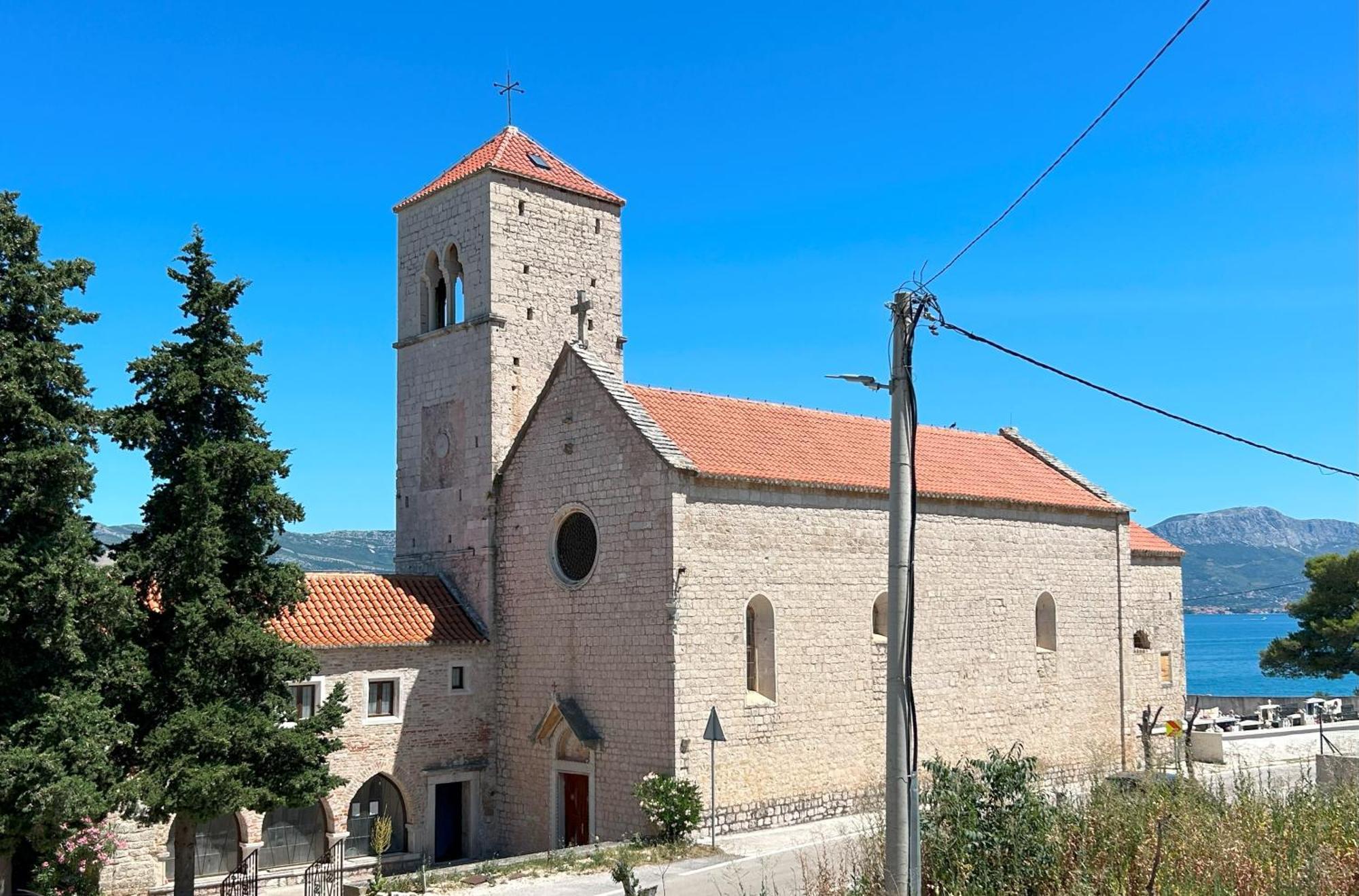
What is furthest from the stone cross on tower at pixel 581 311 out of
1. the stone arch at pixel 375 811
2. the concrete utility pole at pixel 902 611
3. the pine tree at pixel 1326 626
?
the pine tree at pixel 1326 626

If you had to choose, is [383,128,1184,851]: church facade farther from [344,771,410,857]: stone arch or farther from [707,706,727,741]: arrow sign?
[344,771,410,857]: stone arch

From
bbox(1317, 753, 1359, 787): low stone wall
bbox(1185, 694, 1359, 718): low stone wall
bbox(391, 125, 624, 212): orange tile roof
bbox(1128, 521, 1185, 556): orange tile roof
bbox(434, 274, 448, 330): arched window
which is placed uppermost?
bbox(391, 125, 624, 212): orange tile roof

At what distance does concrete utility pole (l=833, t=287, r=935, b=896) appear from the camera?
11.3m

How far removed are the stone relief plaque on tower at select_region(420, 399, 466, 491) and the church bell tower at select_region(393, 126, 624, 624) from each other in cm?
3

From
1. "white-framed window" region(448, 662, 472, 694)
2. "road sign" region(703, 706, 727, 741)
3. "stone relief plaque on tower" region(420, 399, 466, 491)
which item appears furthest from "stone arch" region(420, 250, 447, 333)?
"road sign" region(703, 706, 727, 741)

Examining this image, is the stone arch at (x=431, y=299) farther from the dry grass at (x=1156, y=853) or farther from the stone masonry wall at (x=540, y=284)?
the dry grass at (x=1156, y=853)

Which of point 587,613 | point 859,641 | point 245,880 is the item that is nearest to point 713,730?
point 587,613

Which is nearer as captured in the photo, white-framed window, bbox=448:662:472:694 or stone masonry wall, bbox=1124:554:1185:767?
white-framed window, bbox=448:662:472:694

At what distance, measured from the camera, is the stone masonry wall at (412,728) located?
80.5 feet

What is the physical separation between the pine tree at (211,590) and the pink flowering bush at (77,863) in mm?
867

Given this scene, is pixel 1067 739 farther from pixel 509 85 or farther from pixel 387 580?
pixel 509 85

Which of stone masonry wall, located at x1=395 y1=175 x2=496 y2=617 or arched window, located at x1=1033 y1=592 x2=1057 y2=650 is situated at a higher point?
stone masonry wall, located at x1=395 y1=175 x2=496 y2=617

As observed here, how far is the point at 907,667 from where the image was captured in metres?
11.8

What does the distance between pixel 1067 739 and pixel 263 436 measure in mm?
21588
